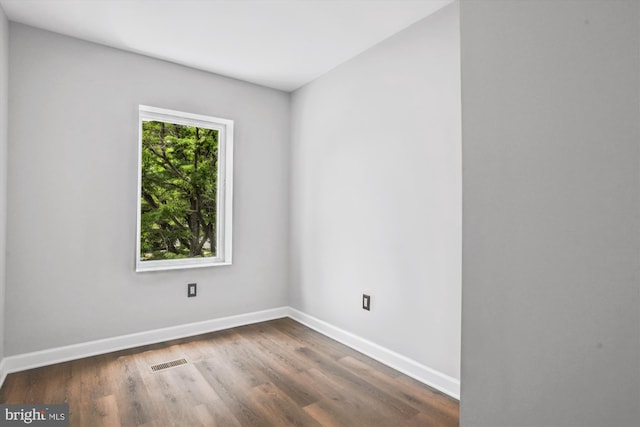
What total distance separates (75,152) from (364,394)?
2.70 metres

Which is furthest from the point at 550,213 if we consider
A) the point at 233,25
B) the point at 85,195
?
the point at 85,195

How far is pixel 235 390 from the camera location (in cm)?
219

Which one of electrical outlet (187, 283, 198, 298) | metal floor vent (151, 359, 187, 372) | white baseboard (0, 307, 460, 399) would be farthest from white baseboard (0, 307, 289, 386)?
metal floor vent (151, 359, 187, 372)

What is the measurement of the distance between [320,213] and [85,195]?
1932mm

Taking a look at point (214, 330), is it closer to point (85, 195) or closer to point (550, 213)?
point (85, 195)

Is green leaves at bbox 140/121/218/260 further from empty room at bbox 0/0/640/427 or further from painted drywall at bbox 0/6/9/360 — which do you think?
painted drywall at bbox 0/6/9/360

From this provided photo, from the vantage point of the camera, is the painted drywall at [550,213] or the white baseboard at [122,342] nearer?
the painted drywall at [550,213]

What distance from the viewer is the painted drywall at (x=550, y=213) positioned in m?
0.62

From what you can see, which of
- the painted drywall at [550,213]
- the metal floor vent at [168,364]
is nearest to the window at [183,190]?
the metal floor vent at [168,364]

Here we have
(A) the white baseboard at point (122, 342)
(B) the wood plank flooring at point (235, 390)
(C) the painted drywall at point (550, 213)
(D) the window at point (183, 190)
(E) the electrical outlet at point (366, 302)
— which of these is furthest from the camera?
(D) the window at point (183, 190)

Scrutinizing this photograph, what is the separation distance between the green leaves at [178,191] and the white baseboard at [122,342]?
2.15 ft

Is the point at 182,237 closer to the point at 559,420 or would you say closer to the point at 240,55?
the point at 240,55

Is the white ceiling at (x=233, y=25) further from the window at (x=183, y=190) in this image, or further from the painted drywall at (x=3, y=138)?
the window at (x=183, y=190)

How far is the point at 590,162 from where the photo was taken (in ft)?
2.16
